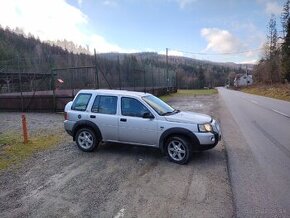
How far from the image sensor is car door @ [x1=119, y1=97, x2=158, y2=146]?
344 inches

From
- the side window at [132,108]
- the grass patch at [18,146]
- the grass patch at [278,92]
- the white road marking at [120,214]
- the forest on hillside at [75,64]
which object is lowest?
the grass patch at [278,92]

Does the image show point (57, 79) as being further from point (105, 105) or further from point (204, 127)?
point (204, 127)

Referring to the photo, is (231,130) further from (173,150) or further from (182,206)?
(182,206)

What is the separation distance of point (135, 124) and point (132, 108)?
488 millimetres

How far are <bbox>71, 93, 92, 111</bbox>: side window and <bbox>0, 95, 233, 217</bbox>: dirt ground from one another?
4.37 ft

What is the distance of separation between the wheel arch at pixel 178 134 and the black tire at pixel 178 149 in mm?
80

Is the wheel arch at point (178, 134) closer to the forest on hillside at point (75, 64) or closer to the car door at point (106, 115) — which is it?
the car door at point (106, 115)

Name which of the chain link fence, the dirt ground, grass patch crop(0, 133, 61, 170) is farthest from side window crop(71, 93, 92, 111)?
the chain link fence

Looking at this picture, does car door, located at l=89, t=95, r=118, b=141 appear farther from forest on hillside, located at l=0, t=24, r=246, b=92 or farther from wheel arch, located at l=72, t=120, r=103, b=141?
forest on hillside, located at l=0, t=24, r=246, b=92

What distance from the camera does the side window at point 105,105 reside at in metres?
9.45

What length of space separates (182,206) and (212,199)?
Result: 61 cm

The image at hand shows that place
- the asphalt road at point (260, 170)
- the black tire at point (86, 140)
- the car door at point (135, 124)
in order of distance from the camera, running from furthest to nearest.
Answer: the black tire at point (86, 140) < the car door at point (135, 124) < the asphalt road at point (260, 170)

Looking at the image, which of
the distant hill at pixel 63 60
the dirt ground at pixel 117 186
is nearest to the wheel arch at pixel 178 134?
the dirt ground at pixel 117 186

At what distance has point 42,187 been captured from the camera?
271 inches
